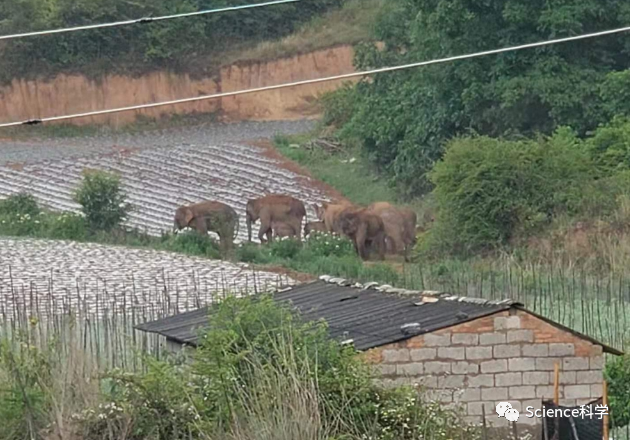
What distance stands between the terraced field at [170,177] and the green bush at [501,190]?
383 inches

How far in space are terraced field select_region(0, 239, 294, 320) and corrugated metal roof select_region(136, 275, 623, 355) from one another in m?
3.77

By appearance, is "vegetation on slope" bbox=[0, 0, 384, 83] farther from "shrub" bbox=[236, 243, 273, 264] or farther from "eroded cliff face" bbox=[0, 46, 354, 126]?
"shrub" bbox=[236, 243, 273, 264]

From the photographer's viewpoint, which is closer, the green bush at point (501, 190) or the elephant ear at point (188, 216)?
the green bush at point (501, 190)

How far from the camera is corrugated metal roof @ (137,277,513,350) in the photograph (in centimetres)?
1547

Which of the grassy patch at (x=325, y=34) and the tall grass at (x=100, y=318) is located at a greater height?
the grassy patch at (x=325, y=34)

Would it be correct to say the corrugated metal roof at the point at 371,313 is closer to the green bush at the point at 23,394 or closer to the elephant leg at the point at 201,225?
→ the green bush at the point at 23,394

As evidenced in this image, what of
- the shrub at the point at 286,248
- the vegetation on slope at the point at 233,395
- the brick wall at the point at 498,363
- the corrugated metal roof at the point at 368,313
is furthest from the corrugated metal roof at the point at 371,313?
the shrub at the point at 286,248

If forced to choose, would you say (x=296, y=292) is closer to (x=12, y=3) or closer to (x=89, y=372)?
(x=89, y=372)

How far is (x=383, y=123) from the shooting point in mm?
46312

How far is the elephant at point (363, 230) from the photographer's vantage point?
116 feet

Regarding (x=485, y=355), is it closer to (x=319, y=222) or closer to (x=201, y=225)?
(x=201, y=225)

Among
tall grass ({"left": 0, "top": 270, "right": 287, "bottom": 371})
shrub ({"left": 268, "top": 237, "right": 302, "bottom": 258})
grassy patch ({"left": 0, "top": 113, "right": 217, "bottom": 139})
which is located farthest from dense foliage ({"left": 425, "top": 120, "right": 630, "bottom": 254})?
grassy patch ({"left": 0, "top": 113, "right": 217, "bottom": 139})

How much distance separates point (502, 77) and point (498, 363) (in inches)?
1004

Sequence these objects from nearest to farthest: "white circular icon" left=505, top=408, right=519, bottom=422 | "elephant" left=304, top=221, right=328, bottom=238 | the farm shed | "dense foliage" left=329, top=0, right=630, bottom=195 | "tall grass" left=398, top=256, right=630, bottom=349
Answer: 1. "white circular icon" left=505, top=408, right=519, bottom=422
2. the farm shed
3. "tall grass" left=398, top=256, right=630, bottom=349
4. "elephant" left=304, top=221, right=328, bottom=238
5. "dense foliage" left=329, top=0, right=630, bottom=195
